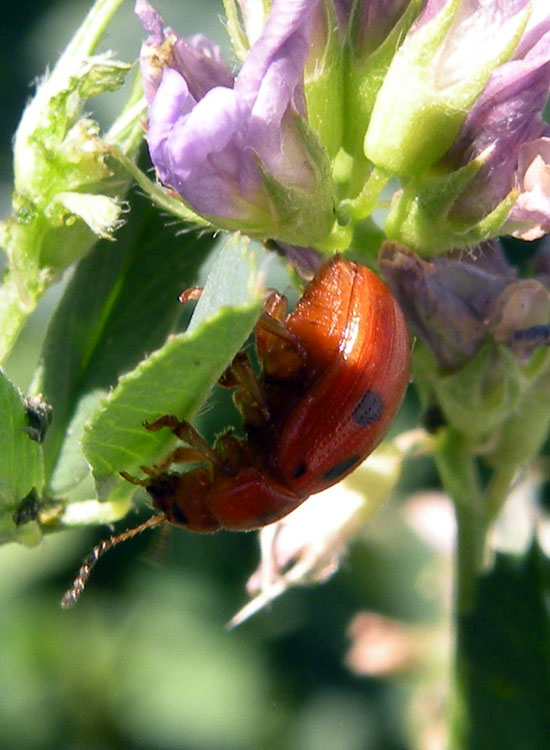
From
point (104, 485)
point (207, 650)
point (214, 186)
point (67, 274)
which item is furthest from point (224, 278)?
point (207, 650)

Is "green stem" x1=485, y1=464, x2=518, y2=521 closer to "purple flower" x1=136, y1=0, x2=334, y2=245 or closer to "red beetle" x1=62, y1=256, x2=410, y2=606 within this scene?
"red beetle" x1=62, y1=256, x2=410, y2=606

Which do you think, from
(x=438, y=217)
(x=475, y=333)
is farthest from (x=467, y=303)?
(x=438, y=217)

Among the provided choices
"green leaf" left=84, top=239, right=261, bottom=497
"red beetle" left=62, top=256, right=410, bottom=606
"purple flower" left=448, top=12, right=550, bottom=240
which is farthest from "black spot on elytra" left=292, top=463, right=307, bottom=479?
"purple flower" left=448, top=12, right=550, bottom=240

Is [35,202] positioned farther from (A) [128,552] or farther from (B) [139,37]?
(A) [128,552]

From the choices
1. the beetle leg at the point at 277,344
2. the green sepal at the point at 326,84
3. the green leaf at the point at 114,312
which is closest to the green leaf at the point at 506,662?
the beetle leg at the point at 277,344

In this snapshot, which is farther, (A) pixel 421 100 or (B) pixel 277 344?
(B) pixel 277 344

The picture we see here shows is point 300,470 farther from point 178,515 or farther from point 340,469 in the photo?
point 178,515
